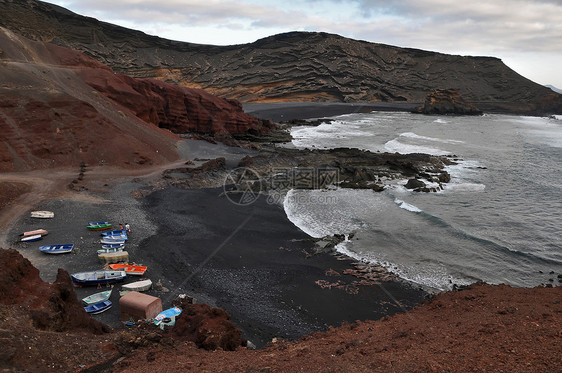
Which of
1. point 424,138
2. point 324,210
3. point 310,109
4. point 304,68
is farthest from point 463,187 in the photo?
point 304,68

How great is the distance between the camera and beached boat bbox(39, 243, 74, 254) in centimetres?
1308

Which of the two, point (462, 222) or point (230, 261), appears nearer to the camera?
point (230, 261)

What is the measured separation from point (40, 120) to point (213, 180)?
452 inches

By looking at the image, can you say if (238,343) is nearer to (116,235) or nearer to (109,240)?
(109,240)

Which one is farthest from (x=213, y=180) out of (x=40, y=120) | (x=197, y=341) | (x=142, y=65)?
(x=142, y=65)

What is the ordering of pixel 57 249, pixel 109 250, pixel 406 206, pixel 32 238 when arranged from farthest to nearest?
pixel 406 206 < pixel 32 238 < pixel 109 250 < pixel 57 249

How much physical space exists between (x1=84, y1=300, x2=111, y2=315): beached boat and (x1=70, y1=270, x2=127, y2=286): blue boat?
3.93 feet

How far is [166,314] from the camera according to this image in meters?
9.50

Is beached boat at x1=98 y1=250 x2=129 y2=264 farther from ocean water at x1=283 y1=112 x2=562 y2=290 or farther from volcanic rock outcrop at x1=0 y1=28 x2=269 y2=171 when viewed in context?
volcanic rock outcrop at x1=0 y1=28 x2=269 y2=171

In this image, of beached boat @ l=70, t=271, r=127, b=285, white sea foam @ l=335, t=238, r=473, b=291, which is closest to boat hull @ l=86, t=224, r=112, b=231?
beached boat @ l=70, t=271, r=127, b=285

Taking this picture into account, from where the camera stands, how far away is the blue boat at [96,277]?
37.4 feet

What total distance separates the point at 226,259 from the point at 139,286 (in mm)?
3730

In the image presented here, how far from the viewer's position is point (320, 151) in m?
32.8

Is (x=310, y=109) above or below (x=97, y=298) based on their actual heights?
above
